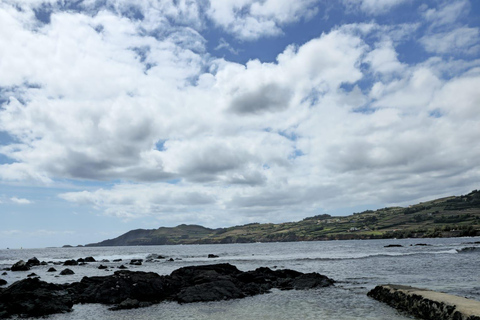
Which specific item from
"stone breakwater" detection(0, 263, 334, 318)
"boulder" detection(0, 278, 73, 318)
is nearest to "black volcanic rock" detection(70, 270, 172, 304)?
"stone breakwater" detection(0, 263, 334, 318)

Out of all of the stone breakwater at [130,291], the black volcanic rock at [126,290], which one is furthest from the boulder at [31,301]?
the black volcanic rock at [126,290]

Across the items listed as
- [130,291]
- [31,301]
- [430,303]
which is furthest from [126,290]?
[430,303]

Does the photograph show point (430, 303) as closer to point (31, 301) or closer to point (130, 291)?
point (130, 291)

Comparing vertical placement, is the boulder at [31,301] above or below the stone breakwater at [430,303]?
above

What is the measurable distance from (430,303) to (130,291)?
23518mm

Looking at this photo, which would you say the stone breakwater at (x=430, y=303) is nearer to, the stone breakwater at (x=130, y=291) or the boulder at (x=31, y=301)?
the stone breakwater at (x=130, y=291)

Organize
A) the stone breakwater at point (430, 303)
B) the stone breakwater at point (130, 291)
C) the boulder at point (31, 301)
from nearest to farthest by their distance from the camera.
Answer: the stone breakwater at point (430, 303) < the boulder at point (31, 301) < the stone breakwater at point (130, 291)

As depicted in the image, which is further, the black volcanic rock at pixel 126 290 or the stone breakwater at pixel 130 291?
the black volcanic rock at pixel 126 290

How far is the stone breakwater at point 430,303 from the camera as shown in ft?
58.3

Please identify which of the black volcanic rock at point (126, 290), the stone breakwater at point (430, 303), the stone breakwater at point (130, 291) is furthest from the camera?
the black volcanic rock at point (126, 290)

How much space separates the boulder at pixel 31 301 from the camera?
1015 inches

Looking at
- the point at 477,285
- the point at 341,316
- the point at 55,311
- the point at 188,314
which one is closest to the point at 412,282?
the point at 477,285

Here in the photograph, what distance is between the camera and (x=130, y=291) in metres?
31.2

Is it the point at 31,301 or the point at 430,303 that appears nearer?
the point at 430,303
